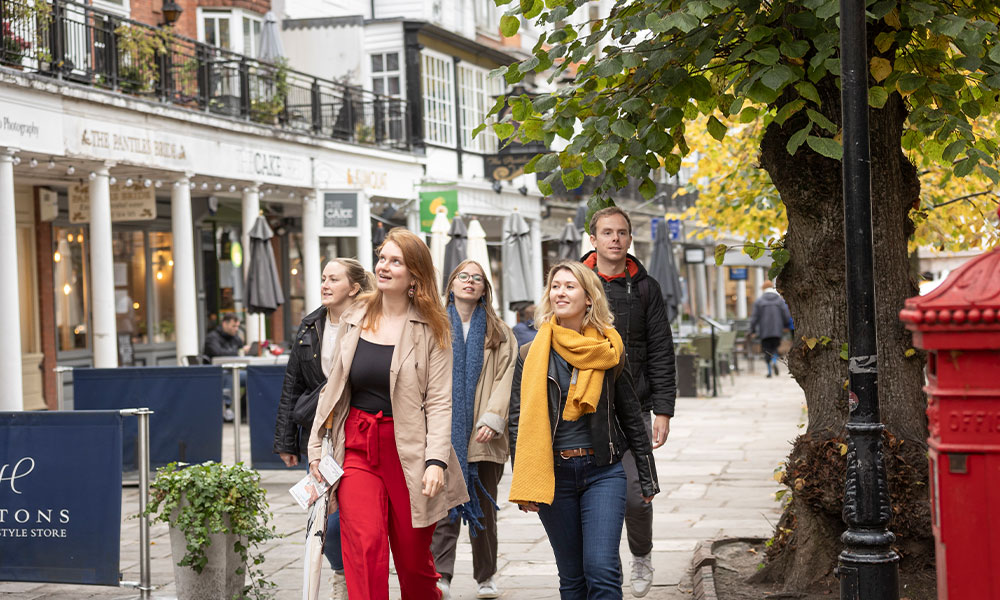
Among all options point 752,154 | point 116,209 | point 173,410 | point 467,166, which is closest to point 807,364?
point 173,410

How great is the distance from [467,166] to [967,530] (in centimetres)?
2646

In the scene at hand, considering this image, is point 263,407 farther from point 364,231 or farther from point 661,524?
point 364,231

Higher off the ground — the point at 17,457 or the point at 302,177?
the point at 302,177

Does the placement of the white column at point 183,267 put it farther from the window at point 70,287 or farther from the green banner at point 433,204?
the green banner at point 433,204

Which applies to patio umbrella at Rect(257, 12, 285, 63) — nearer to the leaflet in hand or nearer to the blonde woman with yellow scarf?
the leaflet in hand

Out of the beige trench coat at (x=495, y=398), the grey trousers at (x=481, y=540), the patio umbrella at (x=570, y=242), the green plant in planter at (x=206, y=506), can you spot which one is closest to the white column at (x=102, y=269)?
the patio umbrella at (x=570, y=242)

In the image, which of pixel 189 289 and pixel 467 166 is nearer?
pixel 189 289

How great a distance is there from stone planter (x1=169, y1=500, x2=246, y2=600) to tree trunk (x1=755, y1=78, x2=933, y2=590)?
2.99 metres

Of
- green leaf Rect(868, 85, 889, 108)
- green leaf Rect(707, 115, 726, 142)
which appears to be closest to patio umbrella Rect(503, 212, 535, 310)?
green leaf Rect(707, 115, 726, 142)

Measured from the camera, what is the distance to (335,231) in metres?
21.1

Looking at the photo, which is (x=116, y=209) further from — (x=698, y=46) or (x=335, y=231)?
(x=698, y=46)

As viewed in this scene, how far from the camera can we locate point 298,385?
7.17m

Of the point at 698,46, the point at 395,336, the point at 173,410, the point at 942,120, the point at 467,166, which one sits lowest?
the point at 173,410

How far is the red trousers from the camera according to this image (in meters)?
5.31
